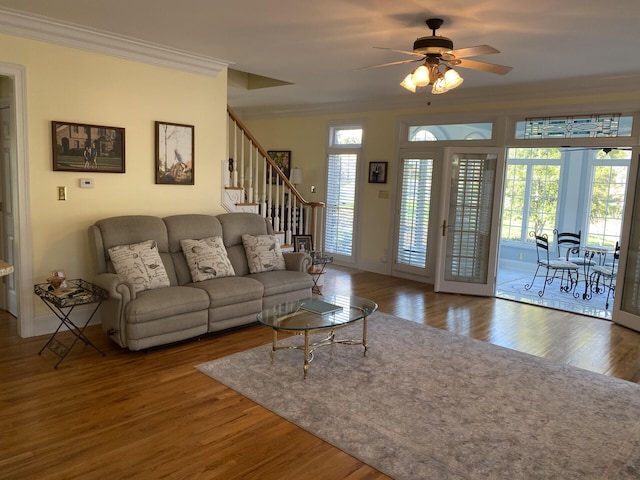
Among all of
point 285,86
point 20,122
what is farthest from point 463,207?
point 20,122

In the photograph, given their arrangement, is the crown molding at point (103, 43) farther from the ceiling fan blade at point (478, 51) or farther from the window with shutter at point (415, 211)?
the window with shutter at point (415, 211)

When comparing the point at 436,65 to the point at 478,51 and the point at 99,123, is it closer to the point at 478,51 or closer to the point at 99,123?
the point at 478,51

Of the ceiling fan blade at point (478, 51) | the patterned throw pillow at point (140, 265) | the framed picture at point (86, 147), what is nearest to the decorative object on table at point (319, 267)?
the patterned throw pillow at point (140, 265)

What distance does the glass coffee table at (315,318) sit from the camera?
3635 mm

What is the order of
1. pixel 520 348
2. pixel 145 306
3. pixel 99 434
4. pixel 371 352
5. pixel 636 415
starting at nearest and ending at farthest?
pixel 99 434
pixel 636 415
pixel 145 306
pixel 371 352
pixel 520 348

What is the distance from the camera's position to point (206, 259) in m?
4.78

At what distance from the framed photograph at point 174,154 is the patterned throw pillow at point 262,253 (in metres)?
0.96

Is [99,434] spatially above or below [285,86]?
below

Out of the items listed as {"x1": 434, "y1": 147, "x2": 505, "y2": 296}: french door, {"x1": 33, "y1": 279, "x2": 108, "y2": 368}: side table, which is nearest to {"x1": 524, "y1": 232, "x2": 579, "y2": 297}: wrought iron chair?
{"x1": 434, "y1": 147, "x2": 505, "y2": 296}: french door

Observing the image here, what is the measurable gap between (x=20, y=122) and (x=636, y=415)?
17.4ft

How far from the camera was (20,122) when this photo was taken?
163 inches

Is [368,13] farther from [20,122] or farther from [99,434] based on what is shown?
[99,434]

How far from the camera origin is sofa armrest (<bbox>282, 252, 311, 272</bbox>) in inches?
213

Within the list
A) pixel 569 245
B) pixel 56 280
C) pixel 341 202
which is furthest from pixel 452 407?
pixel 569 245
